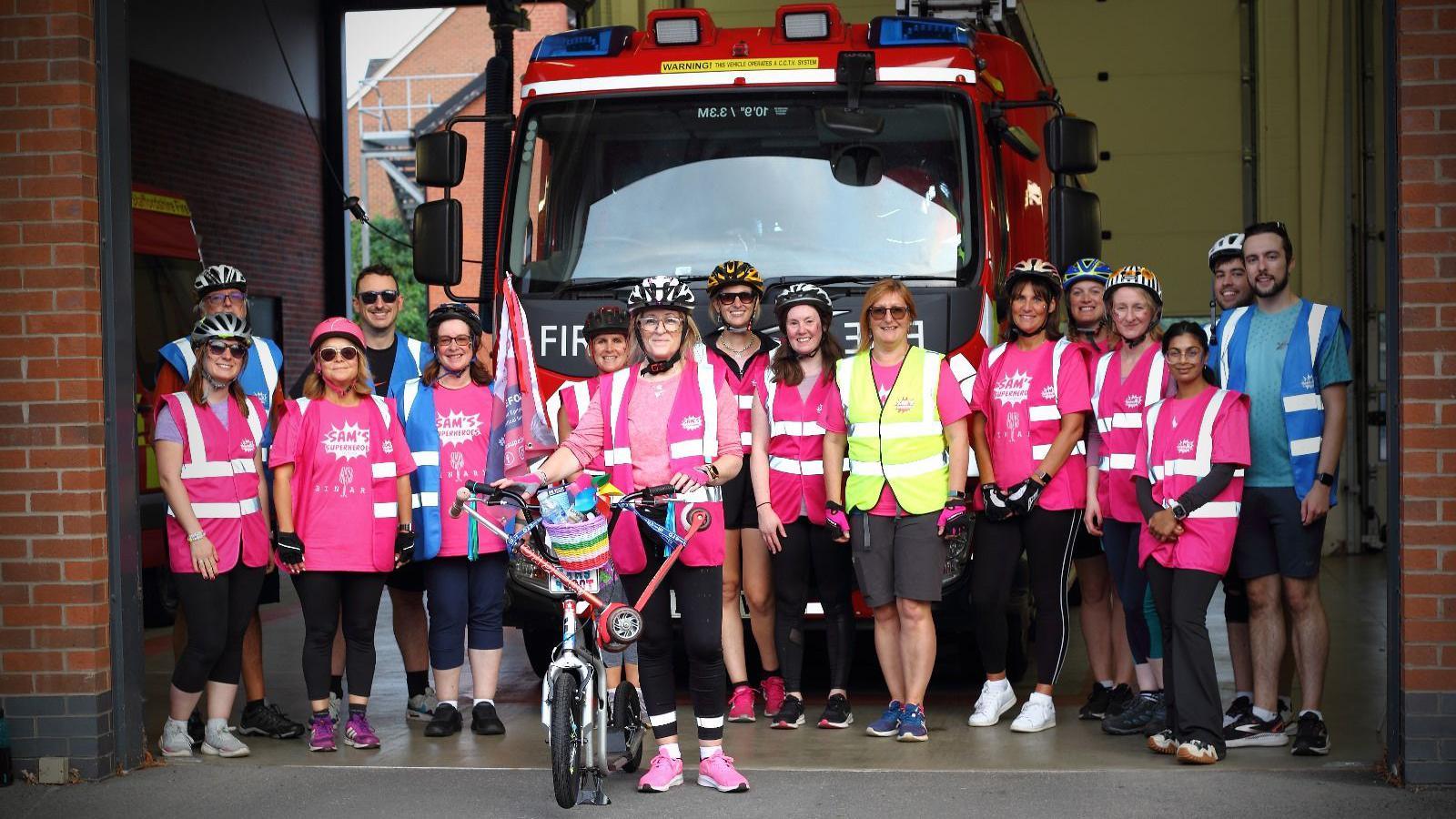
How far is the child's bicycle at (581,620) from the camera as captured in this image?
19.1ft

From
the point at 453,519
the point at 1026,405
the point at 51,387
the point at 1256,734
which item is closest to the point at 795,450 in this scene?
the point at 1026,405

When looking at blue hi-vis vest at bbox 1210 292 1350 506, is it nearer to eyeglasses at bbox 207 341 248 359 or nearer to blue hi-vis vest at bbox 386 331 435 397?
blue hi-vis vest at bbox 386 331 435 397

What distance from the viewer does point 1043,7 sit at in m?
13.7

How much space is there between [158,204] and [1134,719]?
768 cm

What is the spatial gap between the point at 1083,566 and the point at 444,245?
10.8 ft

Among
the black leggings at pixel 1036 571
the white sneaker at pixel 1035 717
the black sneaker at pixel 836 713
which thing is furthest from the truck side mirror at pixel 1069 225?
the black sneaker at pixel 836 713

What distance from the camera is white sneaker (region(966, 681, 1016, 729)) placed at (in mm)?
7445

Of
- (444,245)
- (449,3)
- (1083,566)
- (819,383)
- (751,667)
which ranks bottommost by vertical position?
(751,667)

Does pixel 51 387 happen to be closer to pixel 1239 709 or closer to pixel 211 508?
pixel 211 508

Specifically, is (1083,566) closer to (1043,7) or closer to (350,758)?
(350,758)

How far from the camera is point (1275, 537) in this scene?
675 centimetres

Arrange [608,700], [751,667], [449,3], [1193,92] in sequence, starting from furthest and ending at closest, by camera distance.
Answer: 1. [449,3]
2. [1193,92]
3. [751,667]
4. [608,700]

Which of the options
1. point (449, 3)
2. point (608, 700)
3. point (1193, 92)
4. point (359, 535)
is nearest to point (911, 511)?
point (608, 700)

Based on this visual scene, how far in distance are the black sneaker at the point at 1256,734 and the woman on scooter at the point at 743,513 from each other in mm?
1919
